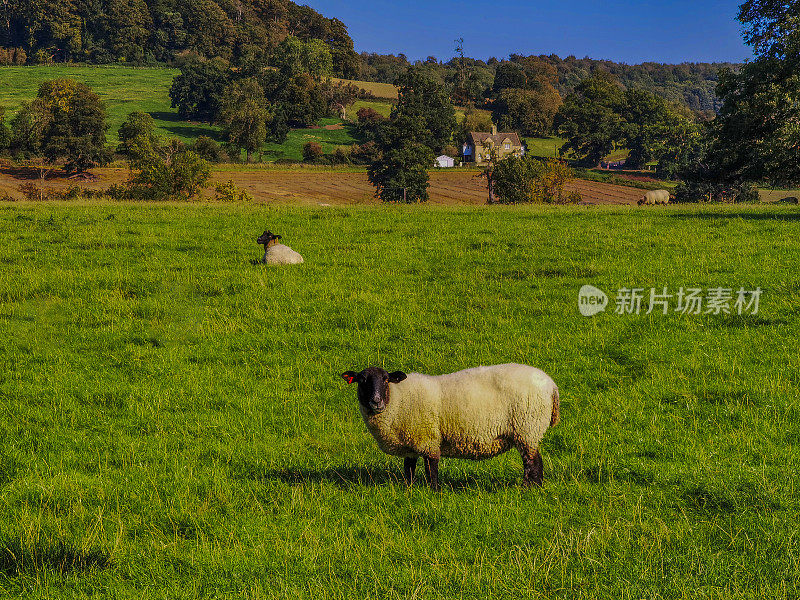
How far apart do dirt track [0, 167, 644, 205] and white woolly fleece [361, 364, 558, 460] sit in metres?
72.7

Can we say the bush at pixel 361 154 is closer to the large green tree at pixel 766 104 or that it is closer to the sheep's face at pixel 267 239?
the large green tree at pixel 766 104

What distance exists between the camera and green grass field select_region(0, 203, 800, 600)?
6332 millimetres

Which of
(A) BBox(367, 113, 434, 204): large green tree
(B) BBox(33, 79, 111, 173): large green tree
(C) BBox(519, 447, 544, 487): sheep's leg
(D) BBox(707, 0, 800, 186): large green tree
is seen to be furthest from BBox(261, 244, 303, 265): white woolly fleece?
(B) BBox(33, 79, 111, 173): large green tree

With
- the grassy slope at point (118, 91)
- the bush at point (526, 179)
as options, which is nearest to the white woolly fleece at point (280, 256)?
the bush at point (526, 179)

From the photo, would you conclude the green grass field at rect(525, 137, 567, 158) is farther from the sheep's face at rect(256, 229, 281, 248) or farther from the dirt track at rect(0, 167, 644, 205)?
the sheep's face at rect(256, 229, 281, 248)

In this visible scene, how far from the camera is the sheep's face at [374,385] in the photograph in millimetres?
7418

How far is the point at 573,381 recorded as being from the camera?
12.5 m

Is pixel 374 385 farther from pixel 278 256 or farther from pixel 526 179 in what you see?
pixel 526 179

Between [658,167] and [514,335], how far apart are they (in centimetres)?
15157

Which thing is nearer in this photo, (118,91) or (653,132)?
(653,132)

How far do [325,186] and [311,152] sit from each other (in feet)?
107

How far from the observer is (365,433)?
1038 centimetres

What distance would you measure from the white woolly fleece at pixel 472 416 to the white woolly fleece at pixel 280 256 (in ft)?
53.1
